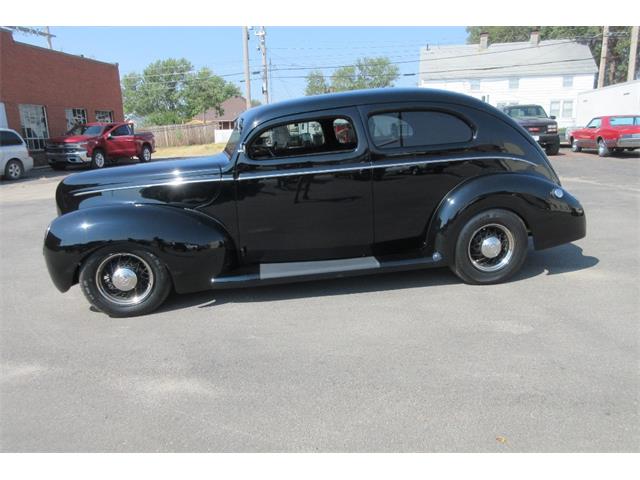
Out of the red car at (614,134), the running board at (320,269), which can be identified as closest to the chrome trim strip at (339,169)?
the running board at (320,269)

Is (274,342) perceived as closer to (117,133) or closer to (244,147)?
(244,147)

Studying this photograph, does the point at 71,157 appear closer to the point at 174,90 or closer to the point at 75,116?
the point at 75,116

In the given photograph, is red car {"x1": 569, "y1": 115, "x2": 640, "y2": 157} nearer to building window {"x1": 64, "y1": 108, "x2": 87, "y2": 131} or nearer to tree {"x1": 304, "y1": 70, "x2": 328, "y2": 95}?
building window {"x1": 64, "y1": 108, "x2": 87, "y2": 131}

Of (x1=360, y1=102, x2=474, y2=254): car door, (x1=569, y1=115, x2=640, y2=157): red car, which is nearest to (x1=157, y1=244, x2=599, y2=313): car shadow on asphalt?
(x1=360, y1=102, x2=474, y2=254): car door

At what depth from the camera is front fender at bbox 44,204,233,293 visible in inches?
158

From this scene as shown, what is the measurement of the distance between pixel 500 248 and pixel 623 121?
1704 cm

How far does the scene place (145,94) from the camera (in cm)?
8438

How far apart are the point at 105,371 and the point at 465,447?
2446 millimetres

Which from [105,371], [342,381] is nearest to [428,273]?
[342,381]

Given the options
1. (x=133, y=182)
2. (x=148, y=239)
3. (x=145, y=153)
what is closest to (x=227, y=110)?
(x=145, y=153)

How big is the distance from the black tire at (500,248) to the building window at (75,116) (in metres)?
24.5

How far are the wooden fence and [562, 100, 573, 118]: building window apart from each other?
101 feet

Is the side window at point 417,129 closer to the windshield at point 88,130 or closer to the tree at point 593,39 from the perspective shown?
the windshield at point 88,130

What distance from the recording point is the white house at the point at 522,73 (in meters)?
40.2
